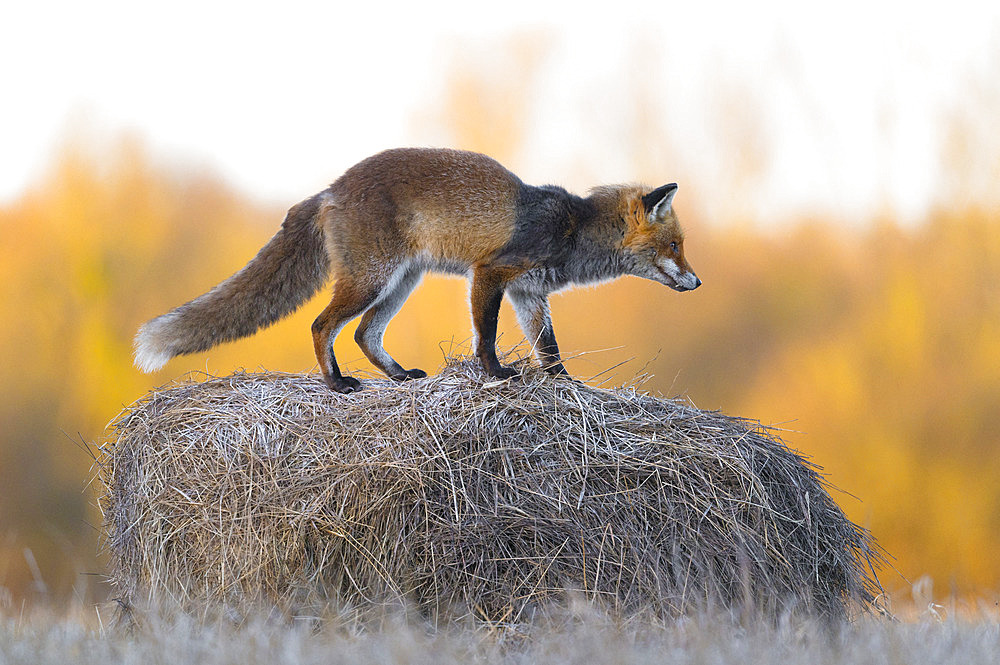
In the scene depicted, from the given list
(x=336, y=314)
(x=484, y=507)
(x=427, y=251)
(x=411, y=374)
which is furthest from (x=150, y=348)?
(x=484, y=507)

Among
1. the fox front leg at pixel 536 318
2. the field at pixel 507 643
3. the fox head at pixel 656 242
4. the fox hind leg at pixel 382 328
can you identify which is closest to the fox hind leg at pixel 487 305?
the fox front leg at pixel 536 318

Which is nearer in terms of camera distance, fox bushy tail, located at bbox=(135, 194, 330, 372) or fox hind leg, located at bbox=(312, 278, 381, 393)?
fox hind leg, located at bbox=(312, 278, 381, 393)

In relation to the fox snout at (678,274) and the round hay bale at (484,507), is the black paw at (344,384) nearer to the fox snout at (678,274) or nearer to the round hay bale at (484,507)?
the round hay bale at (484,507)

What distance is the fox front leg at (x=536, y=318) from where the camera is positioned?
18.9ft

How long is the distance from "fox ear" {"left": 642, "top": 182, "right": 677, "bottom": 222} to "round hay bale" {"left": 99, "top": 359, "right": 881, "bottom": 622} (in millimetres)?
1369

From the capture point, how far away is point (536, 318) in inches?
228

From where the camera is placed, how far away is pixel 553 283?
5.74 metres

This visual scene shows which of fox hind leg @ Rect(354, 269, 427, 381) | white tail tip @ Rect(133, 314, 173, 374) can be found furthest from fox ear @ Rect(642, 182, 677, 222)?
white tail tip @ Rect(133, 314, 173, 374)

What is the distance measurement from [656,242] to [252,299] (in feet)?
8.56

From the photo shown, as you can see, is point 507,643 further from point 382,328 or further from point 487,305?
point 382,328

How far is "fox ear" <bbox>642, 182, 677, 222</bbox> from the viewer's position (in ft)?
17.9

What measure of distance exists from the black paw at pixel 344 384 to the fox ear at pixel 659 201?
2.12 meters

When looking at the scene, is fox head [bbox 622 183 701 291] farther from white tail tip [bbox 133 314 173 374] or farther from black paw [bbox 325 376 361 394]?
white tail tip [bbox 133 314 173 374]

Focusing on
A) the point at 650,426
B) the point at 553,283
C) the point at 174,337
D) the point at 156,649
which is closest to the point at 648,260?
the point at 553,283
